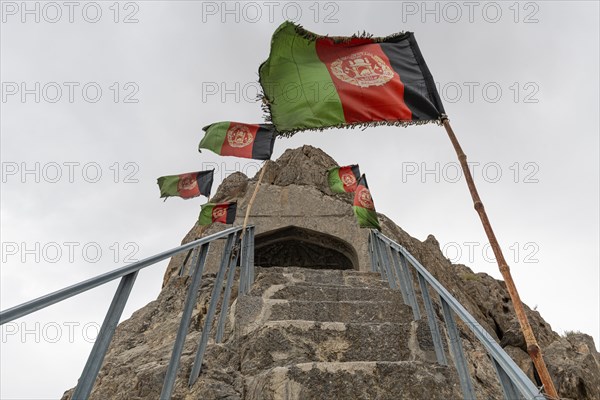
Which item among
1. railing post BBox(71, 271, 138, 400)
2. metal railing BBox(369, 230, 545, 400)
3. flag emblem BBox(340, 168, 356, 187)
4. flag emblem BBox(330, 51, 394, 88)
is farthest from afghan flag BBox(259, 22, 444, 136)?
flag emblem BBox(340, 168, 356, 187)

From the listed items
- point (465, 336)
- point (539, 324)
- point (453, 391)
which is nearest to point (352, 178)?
point (465, 336)

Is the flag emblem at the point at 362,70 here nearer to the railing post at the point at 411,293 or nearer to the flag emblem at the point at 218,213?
the railing post at the point at 411,293

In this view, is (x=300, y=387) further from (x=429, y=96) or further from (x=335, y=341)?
(x=429, y=96)

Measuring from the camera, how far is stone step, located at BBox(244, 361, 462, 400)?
278cm

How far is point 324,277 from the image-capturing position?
20.6ft

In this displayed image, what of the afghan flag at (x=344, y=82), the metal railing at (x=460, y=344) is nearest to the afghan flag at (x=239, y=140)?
the afghan flag at (x=344, y=82)

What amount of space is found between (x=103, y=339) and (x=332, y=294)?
327 cm

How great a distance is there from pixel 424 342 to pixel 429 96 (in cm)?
233

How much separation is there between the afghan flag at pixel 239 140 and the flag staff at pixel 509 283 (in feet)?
10.1

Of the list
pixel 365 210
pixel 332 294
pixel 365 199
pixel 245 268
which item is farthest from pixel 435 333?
pixel 365 199

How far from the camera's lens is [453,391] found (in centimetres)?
281

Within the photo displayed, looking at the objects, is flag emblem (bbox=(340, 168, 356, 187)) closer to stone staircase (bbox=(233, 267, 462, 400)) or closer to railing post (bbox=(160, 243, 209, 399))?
stone staircase (bbox=(233, 267, 462, 400))

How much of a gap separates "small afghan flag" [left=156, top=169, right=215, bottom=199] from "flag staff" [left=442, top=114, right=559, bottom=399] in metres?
6.40

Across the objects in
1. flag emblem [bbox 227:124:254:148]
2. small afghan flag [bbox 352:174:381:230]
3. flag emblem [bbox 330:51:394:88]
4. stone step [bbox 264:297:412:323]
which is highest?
flag emblem [bbox 227:124:254:148]
